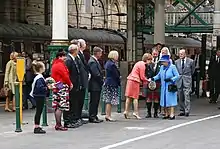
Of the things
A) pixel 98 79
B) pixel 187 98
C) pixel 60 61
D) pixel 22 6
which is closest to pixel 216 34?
pixel 187 98

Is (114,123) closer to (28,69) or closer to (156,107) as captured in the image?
(156,107)

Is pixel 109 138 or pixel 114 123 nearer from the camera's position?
pixel 109 138

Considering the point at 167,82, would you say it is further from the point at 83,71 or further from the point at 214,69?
the point at 214,69

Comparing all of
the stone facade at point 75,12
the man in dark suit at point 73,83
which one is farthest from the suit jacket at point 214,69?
the stone facade at point 75,12

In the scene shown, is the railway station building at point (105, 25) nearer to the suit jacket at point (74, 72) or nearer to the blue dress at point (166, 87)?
the blue dress at point (166, 87)

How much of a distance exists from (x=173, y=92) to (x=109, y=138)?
414cm

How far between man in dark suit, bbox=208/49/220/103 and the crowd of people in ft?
13.4

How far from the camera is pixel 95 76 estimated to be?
16062 mm

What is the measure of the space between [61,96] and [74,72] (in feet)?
2.89

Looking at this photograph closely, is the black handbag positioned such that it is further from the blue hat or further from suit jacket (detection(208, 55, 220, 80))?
suit jacket (detection(208, 55, 220, 80))

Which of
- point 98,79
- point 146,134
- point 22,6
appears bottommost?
point 146,134

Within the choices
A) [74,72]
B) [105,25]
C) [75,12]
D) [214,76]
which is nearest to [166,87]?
[74,72]

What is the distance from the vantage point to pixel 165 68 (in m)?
17.0

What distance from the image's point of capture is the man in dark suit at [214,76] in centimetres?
2205
